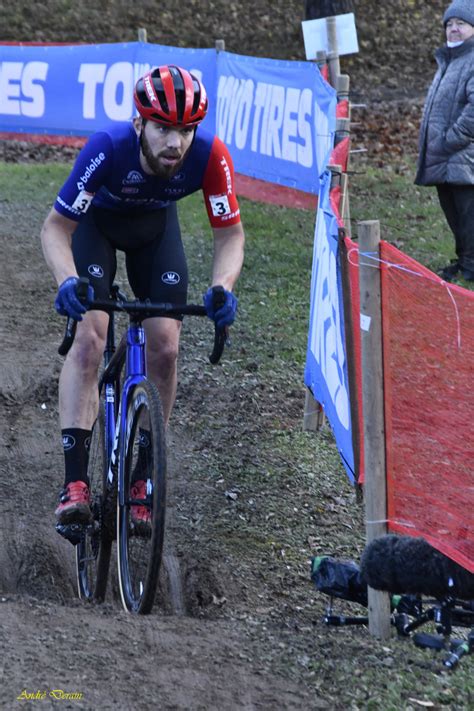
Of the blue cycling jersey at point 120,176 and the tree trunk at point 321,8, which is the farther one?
the tree trunk at point 321,8

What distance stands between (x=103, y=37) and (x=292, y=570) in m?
20.0

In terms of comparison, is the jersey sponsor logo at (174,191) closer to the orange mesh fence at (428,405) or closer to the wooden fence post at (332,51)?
the orange mesh fence at (428,405)

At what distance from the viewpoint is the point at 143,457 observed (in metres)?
4.63

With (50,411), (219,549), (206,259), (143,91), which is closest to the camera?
(143,91)

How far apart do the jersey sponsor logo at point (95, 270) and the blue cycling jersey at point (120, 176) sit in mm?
272

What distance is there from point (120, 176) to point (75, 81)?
10.8 m

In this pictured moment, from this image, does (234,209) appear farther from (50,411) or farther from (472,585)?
(50,411)

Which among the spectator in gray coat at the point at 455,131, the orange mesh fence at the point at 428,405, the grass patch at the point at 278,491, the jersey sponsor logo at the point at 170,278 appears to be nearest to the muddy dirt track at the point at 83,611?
the grass patch at the point at 278,491

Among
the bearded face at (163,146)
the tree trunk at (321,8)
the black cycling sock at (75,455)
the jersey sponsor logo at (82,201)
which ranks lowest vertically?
the black cycling sock at (75,455)

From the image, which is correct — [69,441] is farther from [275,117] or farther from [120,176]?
[275,117]

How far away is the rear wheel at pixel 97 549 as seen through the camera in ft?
16.6

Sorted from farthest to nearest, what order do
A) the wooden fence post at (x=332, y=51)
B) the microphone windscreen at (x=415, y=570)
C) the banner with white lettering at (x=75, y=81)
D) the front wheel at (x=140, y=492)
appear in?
the banner with white lettering at (x=75, y=81)
the wooden fence post at (x=332, y=51)
the front wheel at (x=140, y=492)
the microphone windscreen at (x=415, y=570)

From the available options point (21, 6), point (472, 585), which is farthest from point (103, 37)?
point (472, 585)

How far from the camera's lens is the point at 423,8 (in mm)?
25250
